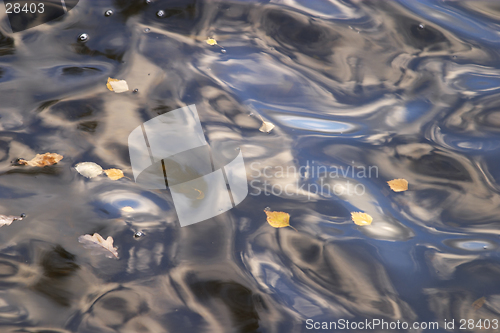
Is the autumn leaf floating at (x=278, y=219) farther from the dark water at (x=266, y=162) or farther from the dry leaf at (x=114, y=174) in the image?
the dry leaf at (x=114, y=174)

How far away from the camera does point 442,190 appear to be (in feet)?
6.07

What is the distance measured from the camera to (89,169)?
1.84m

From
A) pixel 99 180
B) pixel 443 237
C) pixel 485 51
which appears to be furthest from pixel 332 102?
pixel 99 180

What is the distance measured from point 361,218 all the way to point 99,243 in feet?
3.83

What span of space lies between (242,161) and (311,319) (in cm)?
83

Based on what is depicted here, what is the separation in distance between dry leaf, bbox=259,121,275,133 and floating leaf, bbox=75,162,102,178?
0.87 m

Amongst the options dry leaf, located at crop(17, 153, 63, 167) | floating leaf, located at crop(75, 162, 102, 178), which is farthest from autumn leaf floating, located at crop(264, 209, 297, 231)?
dry leaf, located at crop(17, 153, 63, 167)

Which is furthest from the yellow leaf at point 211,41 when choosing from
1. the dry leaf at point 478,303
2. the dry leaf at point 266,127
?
the dry leaf at point 478,303

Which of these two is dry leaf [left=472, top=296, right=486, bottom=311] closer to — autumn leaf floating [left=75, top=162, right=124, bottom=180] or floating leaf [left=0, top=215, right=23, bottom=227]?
autumn leaf floating [left=75, top=162, right=124, bottom=180]

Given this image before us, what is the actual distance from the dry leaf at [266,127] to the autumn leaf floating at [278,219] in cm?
53

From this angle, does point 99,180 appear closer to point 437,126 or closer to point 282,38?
point 282,38

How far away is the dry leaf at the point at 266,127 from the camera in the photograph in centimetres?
209

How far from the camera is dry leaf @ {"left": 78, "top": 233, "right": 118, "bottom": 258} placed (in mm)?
1568

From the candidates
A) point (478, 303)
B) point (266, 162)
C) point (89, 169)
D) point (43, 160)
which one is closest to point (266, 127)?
point (266, 162)
